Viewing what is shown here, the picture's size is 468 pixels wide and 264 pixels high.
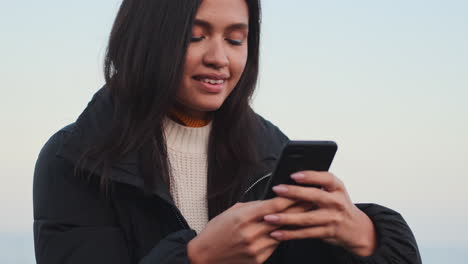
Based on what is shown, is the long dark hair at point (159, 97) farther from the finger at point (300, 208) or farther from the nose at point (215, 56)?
the finger at point (300, 208)

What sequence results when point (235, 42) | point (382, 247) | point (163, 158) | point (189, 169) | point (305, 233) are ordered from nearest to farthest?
point (305, 233)
point (382, 247)
point (235, 42)
point (163, 158)
point (189, 169)

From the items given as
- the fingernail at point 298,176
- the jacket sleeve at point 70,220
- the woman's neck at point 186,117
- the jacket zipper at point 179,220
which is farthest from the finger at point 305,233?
the woman's neck at point 186,117

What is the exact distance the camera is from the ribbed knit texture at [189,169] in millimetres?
3607

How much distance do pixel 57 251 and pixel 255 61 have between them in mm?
1376

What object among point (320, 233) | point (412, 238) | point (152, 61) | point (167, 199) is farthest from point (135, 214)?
point (412, 238)

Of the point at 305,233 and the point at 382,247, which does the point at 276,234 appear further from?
the point at 382,247

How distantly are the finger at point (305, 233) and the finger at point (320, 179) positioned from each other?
0.17m

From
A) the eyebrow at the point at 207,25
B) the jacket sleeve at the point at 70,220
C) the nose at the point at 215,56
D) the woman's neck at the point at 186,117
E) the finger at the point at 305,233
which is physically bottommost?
the jacket sleeve at the point at 70,220

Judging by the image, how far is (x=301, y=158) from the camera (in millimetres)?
2867

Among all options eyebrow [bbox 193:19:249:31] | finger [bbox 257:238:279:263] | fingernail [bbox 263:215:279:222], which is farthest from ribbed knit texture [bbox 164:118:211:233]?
fingernail [bbox 263:215:279:222]

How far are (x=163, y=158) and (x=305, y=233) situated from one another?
3.10ft

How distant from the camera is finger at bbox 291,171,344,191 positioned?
2867mm

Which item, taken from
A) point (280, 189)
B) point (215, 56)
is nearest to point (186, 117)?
point (215, 56)

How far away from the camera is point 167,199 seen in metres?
3.36
